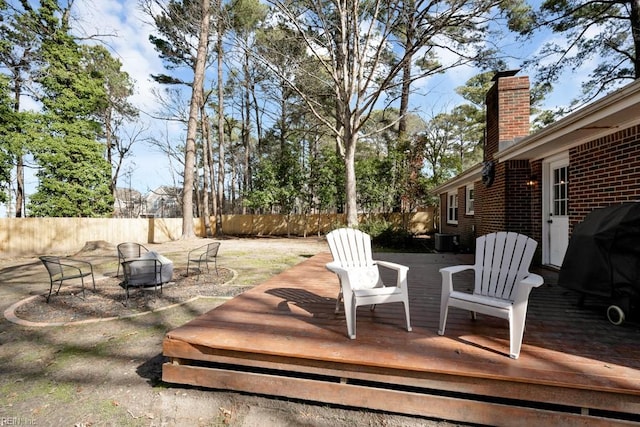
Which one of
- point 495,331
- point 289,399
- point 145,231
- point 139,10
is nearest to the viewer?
point 289,399

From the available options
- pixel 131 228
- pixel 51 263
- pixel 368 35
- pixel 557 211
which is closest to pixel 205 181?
pixel 131 228

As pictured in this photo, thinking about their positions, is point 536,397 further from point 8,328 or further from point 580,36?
point 580,36

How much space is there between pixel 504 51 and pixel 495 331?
988 cm

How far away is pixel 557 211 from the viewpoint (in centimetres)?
491

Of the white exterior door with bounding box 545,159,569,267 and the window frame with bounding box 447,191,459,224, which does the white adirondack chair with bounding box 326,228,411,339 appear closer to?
the white exterior door with bounding box 545,159,569,267

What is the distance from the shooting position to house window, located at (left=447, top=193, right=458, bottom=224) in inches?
427

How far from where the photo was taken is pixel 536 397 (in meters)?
1.72

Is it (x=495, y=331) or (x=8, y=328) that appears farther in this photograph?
(x=8, y=328)

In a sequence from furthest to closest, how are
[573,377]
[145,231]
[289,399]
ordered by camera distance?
[145,231] < [289,399] < [573,377]

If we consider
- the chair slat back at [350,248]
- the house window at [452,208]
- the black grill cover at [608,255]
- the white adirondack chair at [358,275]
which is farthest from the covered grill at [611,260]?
the house window at [452,208]

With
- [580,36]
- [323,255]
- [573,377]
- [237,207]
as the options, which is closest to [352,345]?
[573,377]

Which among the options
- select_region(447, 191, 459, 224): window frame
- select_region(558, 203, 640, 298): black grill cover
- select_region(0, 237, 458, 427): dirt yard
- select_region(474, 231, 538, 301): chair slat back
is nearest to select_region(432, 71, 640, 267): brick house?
select_region(558, 203, 640, 298): black grill cover

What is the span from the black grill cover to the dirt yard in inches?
81.5

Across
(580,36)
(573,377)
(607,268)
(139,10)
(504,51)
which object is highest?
(139,10)
